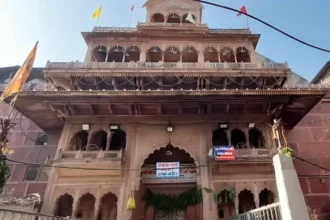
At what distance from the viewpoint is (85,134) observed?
1445 cm

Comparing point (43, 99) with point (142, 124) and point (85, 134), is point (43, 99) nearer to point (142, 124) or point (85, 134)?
point (85, 134)

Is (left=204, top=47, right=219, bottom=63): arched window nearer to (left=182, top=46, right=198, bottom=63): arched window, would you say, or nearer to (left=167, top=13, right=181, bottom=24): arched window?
(left=182, top=46, right=198, bottom=63): arched window

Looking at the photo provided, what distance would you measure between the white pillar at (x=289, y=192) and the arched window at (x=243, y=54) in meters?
13.2

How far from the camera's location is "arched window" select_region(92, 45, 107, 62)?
696 inches

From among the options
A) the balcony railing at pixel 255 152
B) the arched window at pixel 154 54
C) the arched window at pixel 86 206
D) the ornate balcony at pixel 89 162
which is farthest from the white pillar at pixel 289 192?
the arched window at pixel 154 54

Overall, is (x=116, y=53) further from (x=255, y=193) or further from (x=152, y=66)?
(x=255, y=193)

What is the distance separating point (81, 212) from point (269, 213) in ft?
31.0

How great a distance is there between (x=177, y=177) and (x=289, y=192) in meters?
7.81

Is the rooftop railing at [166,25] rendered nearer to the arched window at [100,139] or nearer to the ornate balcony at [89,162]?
the arched window at [100,139]

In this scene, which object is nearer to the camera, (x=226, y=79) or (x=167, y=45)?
(x=226, y=79)

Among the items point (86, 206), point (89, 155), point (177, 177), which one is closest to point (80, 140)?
point (89, 155)

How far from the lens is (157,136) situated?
13273 millimetres

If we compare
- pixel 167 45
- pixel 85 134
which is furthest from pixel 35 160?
pixel 167 45

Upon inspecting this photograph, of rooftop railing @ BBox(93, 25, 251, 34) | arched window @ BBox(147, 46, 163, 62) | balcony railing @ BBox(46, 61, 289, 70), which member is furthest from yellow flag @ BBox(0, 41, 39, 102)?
arched window @ BBox(147, 46, 163, 62)
